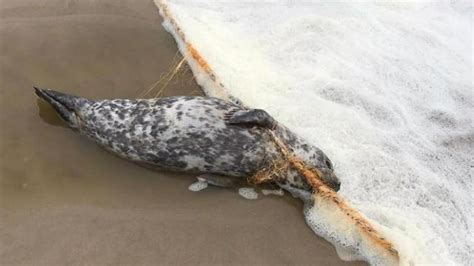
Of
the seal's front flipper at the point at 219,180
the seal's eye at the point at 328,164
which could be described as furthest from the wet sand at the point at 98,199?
the seal's eye at the point at 328,164

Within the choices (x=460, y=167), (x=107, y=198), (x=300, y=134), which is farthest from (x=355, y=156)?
(x=107, y=198)

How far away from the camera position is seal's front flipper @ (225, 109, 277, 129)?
4184mm

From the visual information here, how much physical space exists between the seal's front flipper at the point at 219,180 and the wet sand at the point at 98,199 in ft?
0.16

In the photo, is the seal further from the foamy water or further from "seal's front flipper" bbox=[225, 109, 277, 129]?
the foamy water

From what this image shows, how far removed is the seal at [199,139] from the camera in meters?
4.13

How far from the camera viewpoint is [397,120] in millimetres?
4973

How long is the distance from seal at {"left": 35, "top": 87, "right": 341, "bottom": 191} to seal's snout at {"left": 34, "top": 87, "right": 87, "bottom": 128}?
0.10ft


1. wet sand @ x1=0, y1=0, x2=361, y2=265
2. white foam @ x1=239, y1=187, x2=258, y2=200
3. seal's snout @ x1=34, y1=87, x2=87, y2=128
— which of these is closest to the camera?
wet sand @ x1=0, y1=0, x2=361, y2=265

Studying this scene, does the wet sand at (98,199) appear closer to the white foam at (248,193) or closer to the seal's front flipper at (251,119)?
the white foam at (248,193)

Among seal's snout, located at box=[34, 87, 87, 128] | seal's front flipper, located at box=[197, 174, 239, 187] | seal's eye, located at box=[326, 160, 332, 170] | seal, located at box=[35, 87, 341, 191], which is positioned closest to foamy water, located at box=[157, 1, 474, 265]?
seal's eye, located at box=[326, 160, 332, 170]

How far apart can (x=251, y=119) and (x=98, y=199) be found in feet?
3.95

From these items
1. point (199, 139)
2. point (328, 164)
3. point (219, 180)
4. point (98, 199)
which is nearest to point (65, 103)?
point (98, 199)

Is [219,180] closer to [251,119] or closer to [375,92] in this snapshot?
[251,119]

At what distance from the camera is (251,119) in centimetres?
418
